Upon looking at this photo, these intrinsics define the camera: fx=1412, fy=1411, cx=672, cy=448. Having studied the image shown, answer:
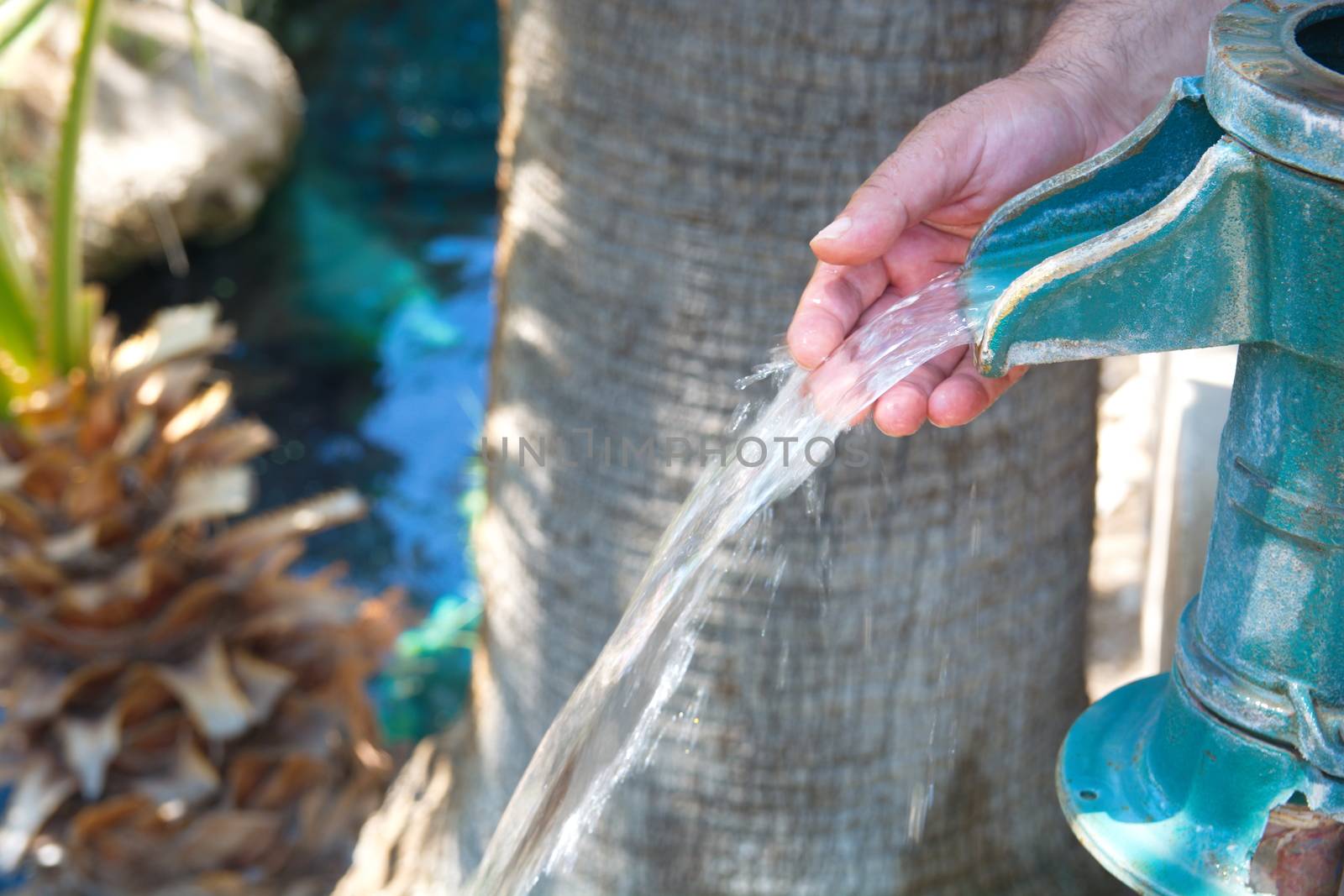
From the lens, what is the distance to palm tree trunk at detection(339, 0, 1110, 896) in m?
1.72

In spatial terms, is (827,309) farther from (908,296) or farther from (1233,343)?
(1233,343)

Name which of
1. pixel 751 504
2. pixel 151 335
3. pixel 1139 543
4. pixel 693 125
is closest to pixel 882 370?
pixel 751 504

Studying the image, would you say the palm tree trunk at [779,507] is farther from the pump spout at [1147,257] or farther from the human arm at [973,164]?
the pump spout at [1147,257]

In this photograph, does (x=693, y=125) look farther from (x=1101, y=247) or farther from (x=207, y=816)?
(x=207, y=816)

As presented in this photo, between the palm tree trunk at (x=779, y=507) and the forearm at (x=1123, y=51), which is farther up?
the forearm at (x=1123, y=51)

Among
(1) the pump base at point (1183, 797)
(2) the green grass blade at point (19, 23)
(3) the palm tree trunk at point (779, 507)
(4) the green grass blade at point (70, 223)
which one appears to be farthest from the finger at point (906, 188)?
(4) the green grass blade at point (70, 223)

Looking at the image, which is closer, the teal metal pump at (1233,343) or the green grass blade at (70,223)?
the teal metal pump at (1233,343)

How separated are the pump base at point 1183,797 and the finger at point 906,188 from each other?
483 mm

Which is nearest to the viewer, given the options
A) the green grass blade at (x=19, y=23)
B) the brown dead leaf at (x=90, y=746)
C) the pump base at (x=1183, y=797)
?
the pump base at (x=1183, y=797)

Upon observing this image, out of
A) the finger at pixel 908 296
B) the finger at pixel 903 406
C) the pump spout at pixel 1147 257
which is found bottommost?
the finger at pixel 903 406

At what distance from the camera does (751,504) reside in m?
1.60

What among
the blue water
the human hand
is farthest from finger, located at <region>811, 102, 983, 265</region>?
the blue water

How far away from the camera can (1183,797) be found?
1.18 m

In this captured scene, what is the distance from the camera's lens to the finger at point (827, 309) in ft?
4.65
